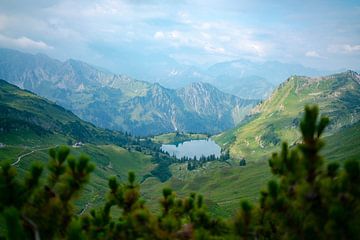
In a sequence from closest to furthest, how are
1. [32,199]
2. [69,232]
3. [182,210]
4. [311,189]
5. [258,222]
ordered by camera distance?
[69,232]
[311,189]
[32,199]
[258,222]
[182,210]

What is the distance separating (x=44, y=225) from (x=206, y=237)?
7491mm

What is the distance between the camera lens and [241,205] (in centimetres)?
1623

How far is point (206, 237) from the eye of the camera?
17219mm

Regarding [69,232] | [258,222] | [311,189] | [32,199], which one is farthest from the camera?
[258,222]

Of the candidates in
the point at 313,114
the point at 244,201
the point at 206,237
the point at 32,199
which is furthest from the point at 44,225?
the point at 313,114

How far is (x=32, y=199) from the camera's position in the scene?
56.5 feet

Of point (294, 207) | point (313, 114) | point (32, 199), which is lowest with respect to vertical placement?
point (294, 207)

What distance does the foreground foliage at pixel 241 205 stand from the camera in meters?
14.7

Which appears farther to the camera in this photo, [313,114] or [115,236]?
[115,236]

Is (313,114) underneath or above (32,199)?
above

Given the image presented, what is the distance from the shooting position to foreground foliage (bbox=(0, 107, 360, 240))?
14.7m

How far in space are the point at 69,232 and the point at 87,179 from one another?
11.7 feet

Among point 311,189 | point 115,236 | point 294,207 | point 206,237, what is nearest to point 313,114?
point 311,189

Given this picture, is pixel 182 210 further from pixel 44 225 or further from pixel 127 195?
pixel 44 225
